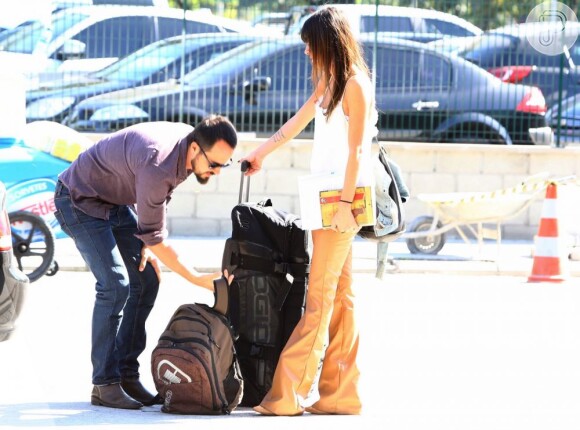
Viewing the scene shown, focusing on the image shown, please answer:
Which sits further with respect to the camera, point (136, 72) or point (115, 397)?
point (136, 72)

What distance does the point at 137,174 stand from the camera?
5.76 m

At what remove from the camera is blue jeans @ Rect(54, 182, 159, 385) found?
5.98 metres

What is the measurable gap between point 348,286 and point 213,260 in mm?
6993

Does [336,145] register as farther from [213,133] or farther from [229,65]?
[229,65]

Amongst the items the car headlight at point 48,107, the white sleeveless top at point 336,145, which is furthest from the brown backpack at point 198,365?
the car headlight at point 48,107

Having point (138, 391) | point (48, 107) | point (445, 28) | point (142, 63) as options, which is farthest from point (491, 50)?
point (138, 391)

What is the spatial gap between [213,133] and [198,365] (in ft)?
3.24

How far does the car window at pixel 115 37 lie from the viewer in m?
14.6

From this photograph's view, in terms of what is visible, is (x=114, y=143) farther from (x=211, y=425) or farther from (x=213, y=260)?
(x=213, y=260)

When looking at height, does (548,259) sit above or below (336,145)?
below

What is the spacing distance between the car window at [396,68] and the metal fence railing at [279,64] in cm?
1

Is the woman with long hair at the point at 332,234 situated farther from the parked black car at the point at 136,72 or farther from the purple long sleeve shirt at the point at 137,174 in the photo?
the parked black car at the point at 136,72

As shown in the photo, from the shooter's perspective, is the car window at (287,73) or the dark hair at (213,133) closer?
the dark hair at (213,133)

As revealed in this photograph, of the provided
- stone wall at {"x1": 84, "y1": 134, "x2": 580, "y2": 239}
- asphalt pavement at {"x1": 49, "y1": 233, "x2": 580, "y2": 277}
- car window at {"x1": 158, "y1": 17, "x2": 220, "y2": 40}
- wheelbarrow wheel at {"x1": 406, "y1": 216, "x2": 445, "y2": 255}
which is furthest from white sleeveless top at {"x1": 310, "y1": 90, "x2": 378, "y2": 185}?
car window at {"x1": 158, "y1": 17, "x2": 220, "y2": 40}
